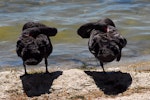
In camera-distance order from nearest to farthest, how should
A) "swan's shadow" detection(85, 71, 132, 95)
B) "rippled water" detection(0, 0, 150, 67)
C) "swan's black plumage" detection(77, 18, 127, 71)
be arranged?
"swan's shadow" detection(85, 71, 132, 95) < "swan's black plumage" detection(77, 18, 127, 71) < "rippled water" detection(0, 0, 150, 67)

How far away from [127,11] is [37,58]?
12977mm

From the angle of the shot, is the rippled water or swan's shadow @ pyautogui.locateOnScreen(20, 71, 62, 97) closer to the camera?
swan's shadow @ pyautogui.locateOnScreen(20, 71, 62, 97)

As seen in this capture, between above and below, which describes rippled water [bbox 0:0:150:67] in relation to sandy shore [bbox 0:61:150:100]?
below

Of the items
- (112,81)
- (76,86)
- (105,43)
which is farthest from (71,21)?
(76,86)

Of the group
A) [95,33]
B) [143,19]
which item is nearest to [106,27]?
[95,33]

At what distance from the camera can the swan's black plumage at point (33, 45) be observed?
8.89 m

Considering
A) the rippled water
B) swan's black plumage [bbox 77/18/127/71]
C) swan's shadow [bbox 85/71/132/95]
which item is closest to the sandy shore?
swan's shadow [bbox 85/71/132/95]

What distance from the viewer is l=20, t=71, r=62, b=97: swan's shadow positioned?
29.1 feet

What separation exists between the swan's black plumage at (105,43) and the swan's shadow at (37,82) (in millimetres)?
966

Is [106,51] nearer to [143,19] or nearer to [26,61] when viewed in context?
[26,61]

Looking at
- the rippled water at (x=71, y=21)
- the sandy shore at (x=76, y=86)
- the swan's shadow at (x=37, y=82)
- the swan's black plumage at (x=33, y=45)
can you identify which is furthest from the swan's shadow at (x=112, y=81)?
the rippled water at (x=71, y=21)

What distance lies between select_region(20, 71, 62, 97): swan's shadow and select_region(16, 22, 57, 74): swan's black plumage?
374mm

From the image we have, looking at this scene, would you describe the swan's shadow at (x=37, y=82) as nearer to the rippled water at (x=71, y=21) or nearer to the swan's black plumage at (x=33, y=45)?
the swan's black plumage at (x=33, y=45)

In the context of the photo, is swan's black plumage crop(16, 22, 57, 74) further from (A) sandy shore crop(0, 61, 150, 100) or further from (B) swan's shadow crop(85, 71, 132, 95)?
(B) swan's shadow crop(85, 71, 132, 95)
